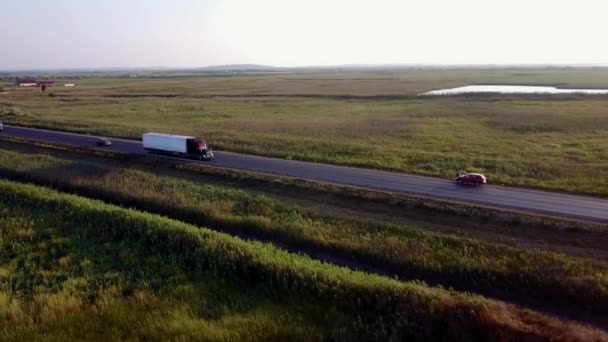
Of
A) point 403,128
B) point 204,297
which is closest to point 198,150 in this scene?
point 204,297

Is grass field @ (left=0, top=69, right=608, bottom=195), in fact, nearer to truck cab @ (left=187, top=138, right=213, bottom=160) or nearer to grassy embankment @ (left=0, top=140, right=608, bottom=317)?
truck cab @ (left=187, top=138, right=213, bottom=160)

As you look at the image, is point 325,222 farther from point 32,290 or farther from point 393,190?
point 32,290

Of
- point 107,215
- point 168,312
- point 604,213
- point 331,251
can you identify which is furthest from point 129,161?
point 604,213

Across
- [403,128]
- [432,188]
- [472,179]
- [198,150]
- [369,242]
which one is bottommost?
[369,242]

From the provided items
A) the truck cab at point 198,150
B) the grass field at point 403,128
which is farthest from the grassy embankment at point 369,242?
the grass field at point 403,128

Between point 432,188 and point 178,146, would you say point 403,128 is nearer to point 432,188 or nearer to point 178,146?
point 178,146

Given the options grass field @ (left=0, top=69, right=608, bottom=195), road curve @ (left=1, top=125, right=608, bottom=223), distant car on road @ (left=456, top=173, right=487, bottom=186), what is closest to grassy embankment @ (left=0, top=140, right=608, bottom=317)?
road curve @ (left=1, top=125, right=608, bottom=223)

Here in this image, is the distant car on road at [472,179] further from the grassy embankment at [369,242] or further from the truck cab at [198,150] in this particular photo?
the truck cab at [198,150]
